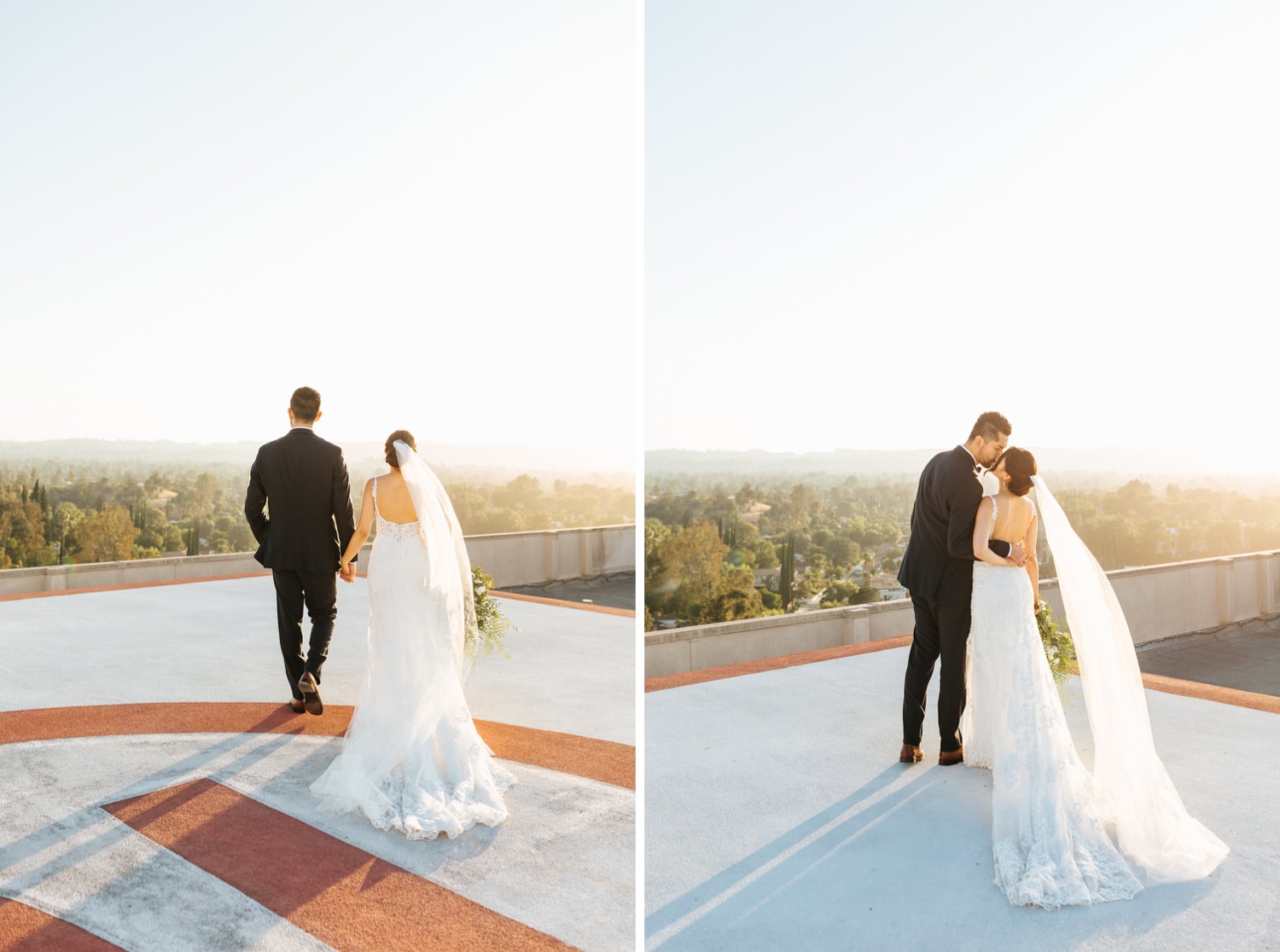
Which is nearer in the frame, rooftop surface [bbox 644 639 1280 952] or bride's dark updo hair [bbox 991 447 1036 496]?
rooftop surface [bbox 644 639 1280 952]

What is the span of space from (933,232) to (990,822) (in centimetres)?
2340

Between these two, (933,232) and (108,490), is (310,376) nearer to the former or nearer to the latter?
(108,490)

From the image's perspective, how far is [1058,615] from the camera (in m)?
11.1

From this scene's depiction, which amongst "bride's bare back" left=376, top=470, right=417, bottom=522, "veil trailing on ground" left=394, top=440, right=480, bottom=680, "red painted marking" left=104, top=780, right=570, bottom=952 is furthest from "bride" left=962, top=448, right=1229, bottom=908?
"bride's bare back" left=376, top=470, right=417, bottom=522

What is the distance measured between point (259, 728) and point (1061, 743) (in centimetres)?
409

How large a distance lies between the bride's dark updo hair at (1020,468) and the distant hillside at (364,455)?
70.8 feet

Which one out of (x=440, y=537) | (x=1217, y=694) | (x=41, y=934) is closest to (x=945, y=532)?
(x=440, y=537)

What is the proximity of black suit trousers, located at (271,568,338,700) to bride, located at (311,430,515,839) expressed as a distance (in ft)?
Result: 2.36

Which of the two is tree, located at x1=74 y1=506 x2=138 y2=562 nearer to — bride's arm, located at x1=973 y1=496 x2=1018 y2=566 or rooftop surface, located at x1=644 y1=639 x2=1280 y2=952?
rooftop surface, located at x1=644 y1=639 x2=1280 y2=952

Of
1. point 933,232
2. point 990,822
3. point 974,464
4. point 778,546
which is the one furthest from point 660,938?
point 778,546

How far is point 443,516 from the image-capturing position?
4316 millimetres

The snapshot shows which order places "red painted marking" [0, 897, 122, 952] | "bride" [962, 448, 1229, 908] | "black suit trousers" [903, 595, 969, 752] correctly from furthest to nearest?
"black suit trousers" [903, 595, 969, 752] → "bride" [962, 448, 1229, 908] → "red painted marking" [0, 897, 122, 952]

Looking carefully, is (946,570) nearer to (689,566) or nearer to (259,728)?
(259,728)

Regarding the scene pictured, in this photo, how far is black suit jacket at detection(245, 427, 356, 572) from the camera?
4934mm
